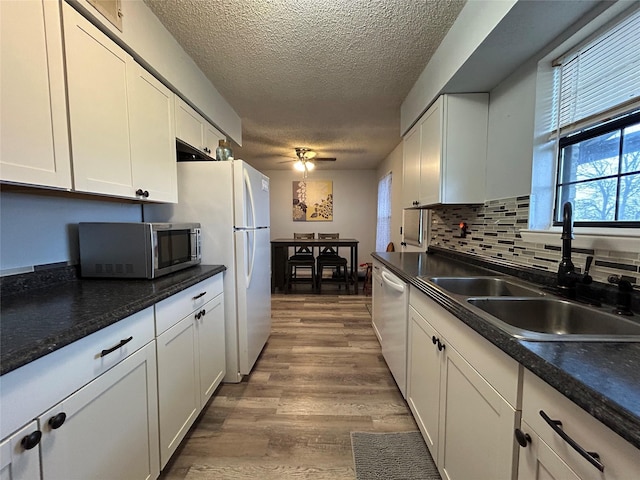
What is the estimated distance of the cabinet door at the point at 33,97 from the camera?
0.87 m

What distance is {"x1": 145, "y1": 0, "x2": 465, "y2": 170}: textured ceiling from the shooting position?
4.95 ft

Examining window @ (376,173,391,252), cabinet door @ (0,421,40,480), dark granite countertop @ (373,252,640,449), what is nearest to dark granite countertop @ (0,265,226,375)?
cabinet door @ (0,421,40,480)

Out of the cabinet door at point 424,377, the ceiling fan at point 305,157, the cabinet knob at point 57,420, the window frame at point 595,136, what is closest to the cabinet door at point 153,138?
the cabinet knob at point 57,420

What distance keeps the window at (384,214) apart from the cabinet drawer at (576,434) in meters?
4.31

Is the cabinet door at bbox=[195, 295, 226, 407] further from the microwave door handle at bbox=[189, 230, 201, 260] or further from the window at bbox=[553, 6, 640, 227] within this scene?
the window at bbox=[553, 6, 640, 227]

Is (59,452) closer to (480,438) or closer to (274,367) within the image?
(480,438)

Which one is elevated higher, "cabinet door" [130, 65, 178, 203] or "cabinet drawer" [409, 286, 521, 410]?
"cabinet door" [130, 65, 178, 203]

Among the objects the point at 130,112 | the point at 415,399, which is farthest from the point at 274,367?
the point at 130,112

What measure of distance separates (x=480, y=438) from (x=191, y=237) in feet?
6.00

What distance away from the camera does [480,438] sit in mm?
872

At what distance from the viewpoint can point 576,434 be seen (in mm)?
550

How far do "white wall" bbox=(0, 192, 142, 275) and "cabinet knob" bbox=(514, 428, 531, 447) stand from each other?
1939 mm

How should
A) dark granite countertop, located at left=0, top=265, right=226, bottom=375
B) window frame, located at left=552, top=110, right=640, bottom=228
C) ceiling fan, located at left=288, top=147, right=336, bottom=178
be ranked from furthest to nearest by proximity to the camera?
ceiling fan, located at left=288, top=147, right=336, bottom=178
window frame, located at left=552, top=110, right=640, bottom=228
dark granite countertop, located at left=0, top=265, right=226, bottom=375

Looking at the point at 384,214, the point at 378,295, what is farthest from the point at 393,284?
the point at 384,214
